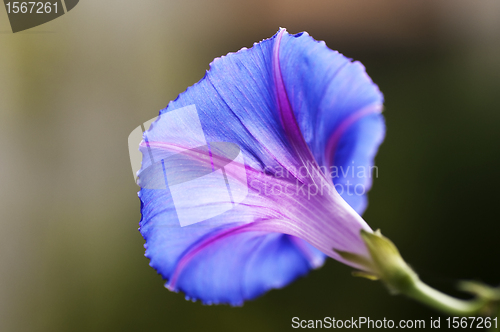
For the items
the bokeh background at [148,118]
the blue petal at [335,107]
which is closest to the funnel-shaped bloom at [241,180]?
the blue petal at [335,107]

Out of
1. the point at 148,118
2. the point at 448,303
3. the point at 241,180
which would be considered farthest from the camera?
the point at 148,118

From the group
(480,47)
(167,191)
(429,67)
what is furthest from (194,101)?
(480,47)

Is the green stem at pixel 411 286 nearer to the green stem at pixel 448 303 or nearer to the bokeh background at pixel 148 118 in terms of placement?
the green stem at pixel 448 303

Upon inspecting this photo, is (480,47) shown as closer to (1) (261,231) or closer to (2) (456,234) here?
(2) (456,234)

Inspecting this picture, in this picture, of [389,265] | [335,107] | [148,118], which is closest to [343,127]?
[335,107]

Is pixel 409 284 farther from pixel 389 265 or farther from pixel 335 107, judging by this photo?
pixel 335 107

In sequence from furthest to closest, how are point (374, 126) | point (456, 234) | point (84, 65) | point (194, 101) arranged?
point (456, 234), point (84, 65), point (194, 101), point (374, 126)

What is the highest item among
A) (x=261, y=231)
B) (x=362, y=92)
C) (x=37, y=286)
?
(x=362, y=92)
